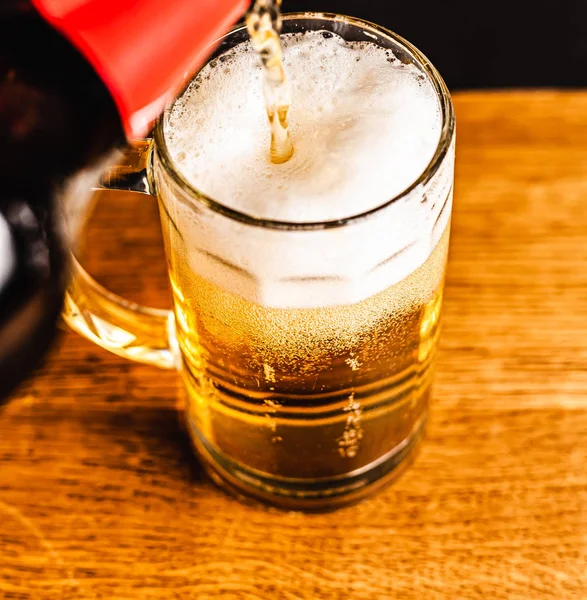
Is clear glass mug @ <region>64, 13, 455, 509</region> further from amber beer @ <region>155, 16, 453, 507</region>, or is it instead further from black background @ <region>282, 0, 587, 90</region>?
black background @ <region>282, 0, 587, 90</region>

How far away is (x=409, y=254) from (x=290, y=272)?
0.06m

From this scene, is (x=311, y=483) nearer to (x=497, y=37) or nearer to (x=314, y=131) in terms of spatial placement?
(x=314, y=131)

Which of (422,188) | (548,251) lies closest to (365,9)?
(548,251)

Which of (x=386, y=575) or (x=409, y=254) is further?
(x=386, y=575)

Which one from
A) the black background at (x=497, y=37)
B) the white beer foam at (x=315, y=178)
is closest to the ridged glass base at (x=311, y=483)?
the white beer foam at (x=315, y=178)

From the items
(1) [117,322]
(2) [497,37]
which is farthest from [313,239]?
(2) [497,37]

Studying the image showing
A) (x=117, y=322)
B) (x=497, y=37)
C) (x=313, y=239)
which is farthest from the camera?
(x=497, y=37)

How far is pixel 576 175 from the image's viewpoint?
773mm

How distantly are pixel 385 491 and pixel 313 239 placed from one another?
0.84ft

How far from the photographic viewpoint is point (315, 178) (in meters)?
0.44

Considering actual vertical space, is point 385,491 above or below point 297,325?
below

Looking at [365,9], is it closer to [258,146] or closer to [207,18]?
[207,18]

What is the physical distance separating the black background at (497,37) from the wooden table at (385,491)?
2.52 ft

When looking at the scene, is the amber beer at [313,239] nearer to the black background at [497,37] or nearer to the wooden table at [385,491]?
the wooden table at [385,491]
